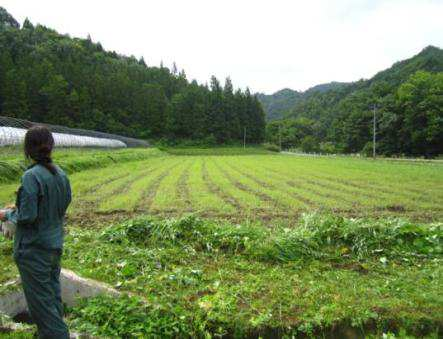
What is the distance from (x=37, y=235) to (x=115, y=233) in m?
3.26

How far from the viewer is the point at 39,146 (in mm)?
2895

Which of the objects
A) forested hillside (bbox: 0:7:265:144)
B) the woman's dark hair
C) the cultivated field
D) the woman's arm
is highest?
forested hillside (bbox: 0:7:265:144)

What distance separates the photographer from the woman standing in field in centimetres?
281

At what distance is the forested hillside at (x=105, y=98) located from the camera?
58.2 meters

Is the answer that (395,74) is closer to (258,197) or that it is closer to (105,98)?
(105,98)

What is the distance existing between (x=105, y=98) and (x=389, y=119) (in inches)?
2107

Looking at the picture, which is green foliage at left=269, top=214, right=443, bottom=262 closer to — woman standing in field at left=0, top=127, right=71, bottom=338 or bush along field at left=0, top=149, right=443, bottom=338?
bush along field at left=0, top=149, right=443, bottom=338

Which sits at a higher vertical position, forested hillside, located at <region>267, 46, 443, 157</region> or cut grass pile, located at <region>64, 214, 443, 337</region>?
forested hillside, located at <region>267, 46, 443, 157</region>

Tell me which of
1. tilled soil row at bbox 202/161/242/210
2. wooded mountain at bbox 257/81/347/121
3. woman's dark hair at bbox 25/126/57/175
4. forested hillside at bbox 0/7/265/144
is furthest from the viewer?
wooded mountain at bbox 257/81/347/121

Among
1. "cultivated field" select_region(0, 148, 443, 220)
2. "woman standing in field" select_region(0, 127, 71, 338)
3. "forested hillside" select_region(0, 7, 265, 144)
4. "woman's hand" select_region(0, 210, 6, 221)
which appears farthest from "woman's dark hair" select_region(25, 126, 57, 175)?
"forested hillside" select_region(0, 7, 265, 144)

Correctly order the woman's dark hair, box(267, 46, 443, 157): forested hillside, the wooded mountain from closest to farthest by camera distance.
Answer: the woman's dark hair → box(267, 46, 443, 157): forested hillside → the wooded mountain

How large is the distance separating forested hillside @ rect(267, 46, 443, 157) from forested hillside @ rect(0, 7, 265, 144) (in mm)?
16523

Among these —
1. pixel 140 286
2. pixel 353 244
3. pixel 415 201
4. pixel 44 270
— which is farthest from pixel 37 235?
pixel 415 201

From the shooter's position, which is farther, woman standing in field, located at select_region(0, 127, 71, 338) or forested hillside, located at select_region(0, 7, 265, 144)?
forested hillside, located at select_region(0, 7, 265, 144)
